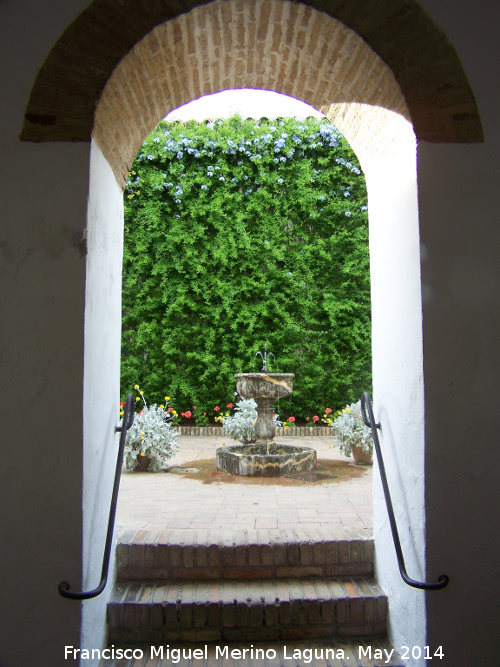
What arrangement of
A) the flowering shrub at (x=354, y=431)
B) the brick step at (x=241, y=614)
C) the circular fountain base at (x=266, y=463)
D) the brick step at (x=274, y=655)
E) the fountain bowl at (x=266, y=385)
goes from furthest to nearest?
the fountain bowl at (x=266, y=385) < the flowering shrub at (x=354, y=431) < the circular fountain base at (x=266, y=463) < the brick step at (x=241, y=614) < the brick step at (x=274, y=655)

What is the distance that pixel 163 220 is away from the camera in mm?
7938

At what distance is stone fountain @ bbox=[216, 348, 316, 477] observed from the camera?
4.90 meters

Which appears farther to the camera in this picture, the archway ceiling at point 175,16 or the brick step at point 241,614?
the brick step at point 241,614

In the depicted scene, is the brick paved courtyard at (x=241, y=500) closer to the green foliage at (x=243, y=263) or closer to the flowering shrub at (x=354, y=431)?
the flowering shrub at (x=354, y=431)

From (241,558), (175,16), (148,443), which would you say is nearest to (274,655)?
(241,558)

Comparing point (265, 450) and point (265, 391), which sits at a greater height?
point (265, 391)

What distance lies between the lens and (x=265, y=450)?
543 centimetres

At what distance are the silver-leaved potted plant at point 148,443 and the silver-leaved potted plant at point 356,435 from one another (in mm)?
1702

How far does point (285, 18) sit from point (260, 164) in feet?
18.3

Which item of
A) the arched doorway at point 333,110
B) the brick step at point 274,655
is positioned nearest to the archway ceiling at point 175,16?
the arched doorway at point 333,110

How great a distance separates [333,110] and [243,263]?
15.9 feet

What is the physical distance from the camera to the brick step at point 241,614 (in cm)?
250

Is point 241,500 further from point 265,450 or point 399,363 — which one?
point 399,363

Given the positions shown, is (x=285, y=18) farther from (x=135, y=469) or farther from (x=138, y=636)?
(x=135, y=469)
